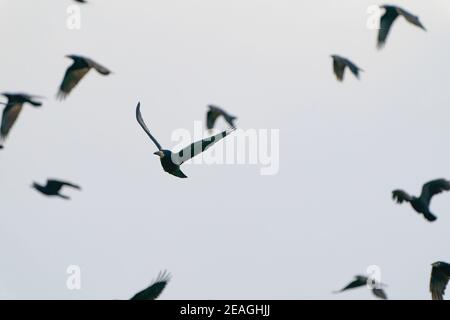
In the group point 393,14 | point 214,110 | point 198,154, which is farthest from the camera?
point 214,110

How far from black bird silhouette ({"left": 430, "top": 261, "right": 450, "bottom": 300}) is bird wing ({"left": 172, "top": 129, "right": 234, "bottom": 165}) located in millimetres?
5213

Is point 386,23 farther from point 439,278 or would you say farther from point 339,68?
point 439,278

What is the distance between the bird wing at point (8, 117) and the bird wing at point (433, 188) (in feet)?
27.4

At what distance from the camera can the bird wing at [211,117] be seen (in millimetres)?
28297

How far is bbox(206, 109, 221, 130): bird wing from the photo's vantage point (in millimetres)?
28297

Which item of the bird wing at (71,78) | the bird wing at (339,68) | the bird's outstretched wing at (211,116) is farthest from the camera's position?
the bird's outstretched wing at (211,116)

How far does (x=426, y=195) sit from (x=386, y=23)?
155 inches

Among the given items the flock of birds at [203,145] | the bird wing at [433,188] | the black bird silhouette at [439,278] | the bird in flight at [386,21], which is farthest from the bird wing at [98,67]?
the black bird silhouette at [439,278]

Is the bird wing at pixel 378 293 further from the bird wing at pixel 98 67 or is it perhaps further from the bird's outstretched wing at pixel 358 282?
the bird wing at pixel 98 67

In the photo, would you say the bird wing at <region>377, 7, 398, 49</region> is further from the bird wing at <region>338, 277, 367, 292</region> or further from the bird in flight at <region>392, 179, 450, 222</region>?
the bird wing at <region>338, 277, 367, 292</region>
